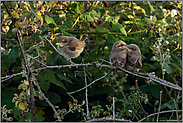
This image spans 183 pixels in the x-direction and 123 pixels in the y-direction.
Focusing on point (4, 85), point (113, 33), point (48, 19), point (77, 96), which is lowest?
point (77, 96)

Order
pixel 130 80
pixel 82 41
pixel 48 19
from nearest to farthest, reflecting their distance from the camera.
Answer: pixel 48 19 < pixel 82 41 < pixel 130 80

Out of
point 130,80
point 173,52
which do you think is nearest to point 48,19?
point 130,80

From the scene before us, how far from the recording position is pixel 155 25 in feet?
9.92

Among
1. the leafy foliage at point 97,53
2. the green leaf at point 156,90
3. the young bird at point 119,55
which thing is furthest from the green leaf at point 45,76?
the green leaf at point 156,90

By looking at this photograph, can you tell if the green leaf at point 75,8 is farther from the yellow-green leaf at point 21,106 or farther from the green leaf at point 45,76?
the yellow-green leaf at point 21,106

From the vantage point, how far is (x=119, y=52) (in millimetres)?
2668

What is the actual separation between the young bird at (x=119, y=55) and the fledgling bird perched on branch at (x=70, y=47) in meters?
A: 0.49

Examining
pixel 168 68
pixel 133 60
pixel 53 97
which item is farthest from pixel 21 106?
pixel 168 68

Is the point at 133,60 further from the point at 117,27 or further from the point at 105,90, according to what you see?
the point at 105,90

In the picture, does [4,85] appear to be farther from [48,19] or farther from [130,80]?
[130,80]

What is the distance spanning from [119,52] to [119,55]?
0.29 ft

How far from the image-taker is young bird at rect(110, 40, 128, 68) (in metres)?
2.50

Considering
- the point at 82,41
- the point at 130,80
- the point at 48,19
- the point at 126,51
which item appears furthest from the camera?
the point at 130,80

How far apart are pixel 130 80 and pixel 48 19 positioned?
68.6 inches
